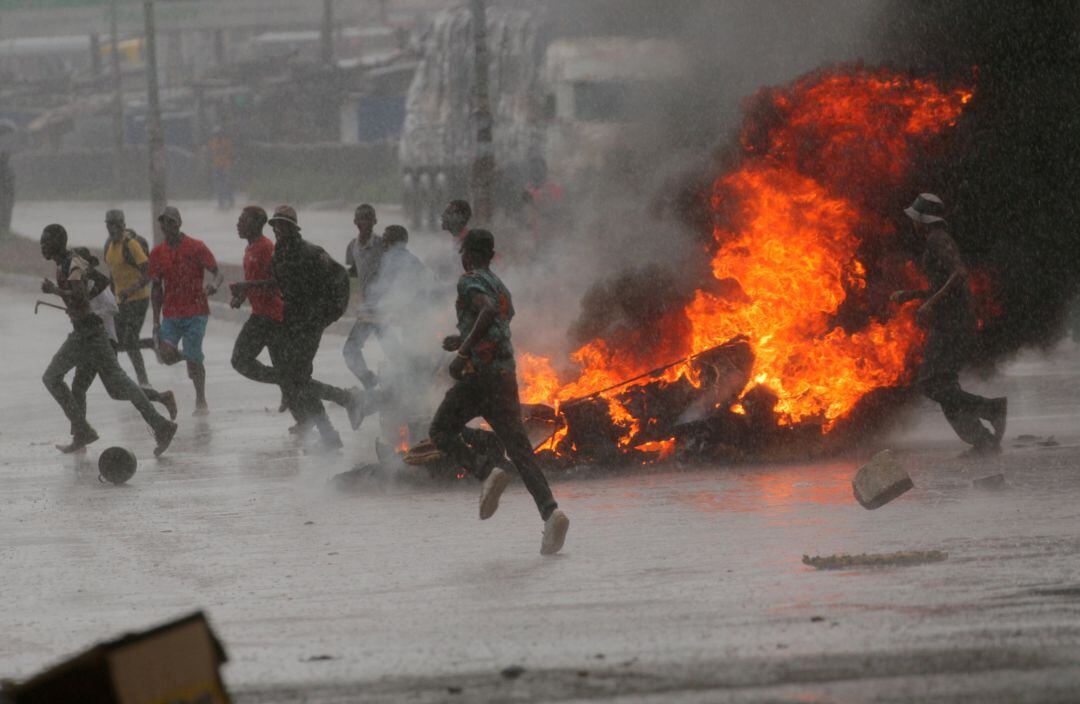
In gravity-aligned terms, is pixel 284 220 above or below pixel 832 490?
above

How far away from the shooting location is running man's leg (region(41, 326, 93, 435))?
40.9 ft

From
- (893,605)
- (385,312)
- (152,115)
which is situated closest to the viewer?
(893,605)

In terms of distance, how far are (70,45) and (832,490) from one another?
65047 mm

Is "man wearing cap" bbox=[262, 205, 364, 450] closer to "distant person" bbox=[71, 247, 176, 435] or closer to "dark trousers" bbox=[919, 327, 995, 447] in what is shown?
"distant person" bbox=[71, 247, 176, 435]

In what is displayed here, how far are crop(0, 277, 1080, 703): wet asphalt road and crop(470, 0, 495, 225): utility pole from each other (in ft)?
32.2

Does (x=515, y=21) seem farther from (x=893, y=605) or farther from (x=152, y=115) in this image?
(x=893, y=605)

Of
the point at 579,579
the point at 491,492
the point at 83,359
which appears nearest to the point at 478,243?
the point at 491,492

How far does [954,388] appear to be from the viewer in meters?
11.3

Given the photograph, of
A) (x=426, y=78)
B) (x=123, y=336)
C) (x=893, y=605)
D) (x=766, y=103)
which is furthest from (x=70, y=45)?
(x=893, y=605)

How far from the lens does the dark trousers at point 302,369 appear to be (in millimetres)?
12742

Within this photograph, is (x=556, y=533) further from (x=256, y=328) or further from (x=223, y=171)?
(x=223, y=171)

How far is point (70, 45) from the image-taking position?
231 ft

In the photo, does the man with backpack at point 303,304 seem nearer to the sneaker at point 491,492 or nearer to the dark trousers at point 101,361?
the dark trousers at point 101,361

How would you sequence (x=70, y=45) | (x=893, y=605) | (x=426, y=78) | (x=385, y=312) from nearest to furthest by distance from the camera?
(x=893, y=605)
(x=385, y=312)
(x=426, y=78)
(x=70, y=45)
